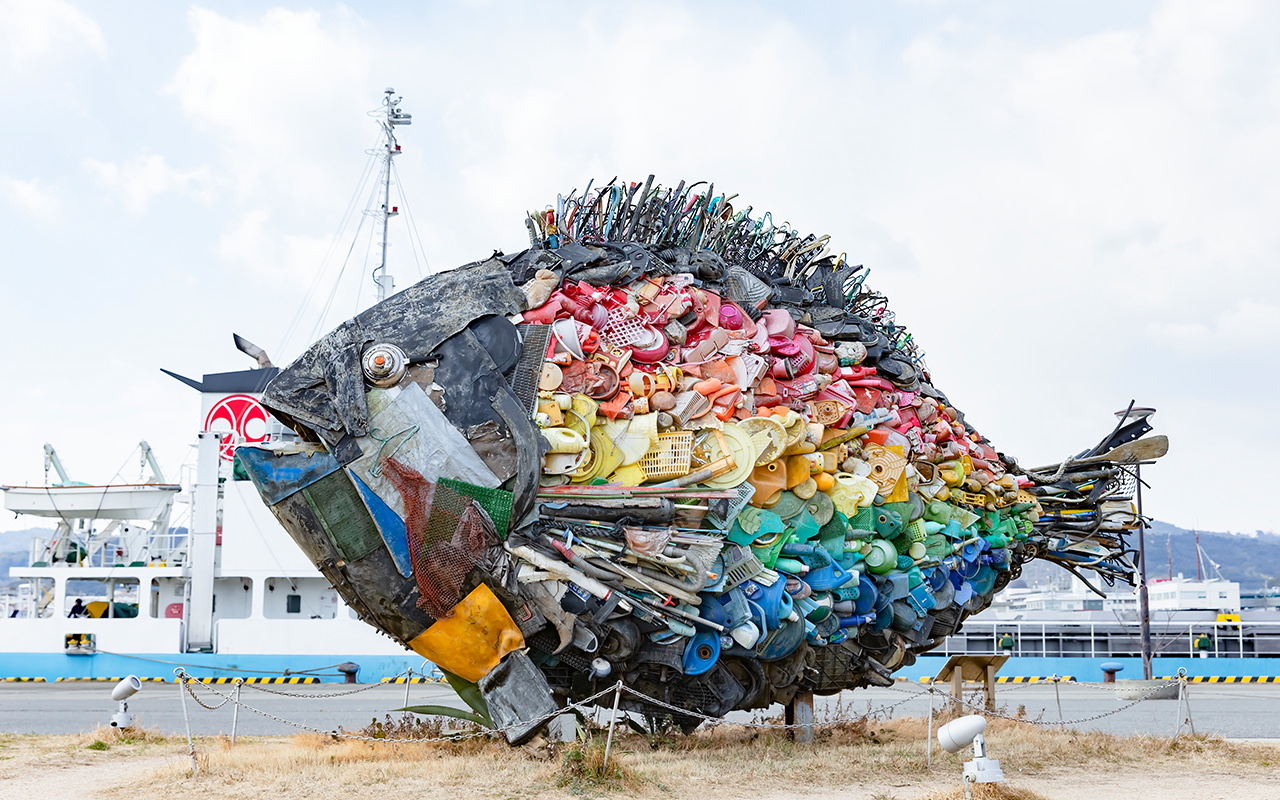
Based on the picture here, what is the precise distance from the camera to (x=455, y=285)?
7.26 meters

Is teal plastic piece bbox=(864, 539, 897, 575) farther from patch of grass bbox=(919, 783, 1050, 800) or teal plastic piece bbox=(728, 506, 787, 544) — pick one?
patch of grass bbox=(919, 783, 1050, 800)

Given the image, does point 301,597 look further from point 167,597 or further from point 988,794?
point 988,794

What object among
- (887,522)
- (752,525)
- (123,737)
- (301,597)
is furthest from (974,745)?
(301,597)

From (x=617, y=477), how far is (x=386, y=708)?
12.8 meters

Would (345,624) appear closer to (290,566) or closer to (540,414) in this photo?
(290,566)

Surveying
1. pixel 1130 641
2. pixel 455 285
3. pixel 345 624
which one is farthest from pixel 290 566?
pixel 1130 641

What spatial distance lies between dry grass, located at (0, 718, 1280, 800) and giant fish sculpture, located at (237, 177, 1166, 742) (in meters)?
0.51

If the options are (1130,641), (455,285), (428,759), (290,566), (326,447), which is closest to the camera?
(326,447)

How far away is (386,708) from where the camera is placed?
1816 centimetres

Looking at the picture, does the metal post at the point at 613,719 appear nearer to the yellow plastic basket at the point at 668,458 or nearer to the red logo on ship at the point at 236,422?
the yellow plastic basket at the point at 668,458

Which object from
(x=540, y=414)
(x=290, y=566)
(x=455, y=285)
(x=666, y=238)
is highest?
(x=666, y=238)

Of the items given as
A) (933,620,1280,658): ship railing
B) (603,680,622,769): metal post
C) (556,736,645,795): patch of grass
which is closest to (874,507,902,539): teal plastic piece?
(603,680,622,769): metal post

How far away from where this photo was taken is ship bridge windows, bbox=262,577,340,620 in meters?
24.1

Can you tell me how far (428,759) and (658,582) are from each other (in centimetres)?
230
